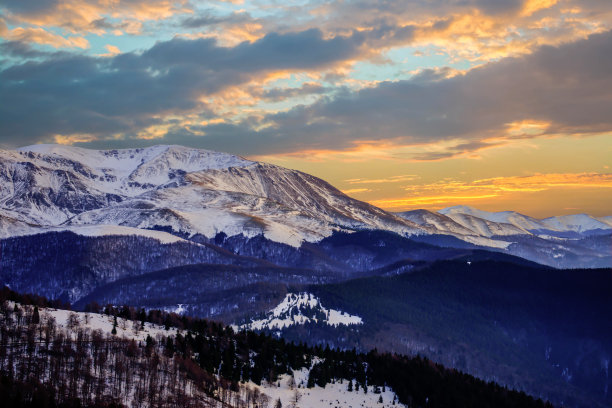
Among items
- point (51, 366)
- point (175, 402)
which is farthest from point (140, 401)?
point (51, 366)

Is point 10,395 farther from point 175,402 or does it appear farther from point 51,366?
point 175,402

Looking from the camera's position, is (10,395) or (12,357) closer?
(10,395)

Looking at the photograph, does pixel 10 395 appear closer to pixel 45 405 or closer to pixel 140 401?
pixel 45 405

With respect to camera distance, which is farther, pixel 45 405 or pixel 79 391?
pixel 79 391

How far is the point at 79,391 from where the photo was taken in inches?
7466

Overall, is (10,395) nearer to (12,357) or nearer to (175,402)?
(12,357)

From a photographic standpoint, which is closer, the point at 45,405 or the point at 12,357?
the point at 45,405

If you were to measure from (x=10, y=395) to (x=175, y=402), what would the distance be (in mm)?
44162

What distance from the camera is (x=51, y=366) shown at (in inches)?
7820

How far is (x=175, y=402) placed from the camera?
197500 mm

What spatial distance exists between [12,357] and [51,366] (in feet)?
36.5

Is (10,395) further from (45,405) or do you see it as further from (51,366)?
(51,366)

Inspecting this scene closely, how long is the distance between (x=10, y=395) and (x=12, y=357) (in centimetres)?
2804


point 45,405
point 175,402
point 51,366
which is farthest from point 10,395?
point 175,402
